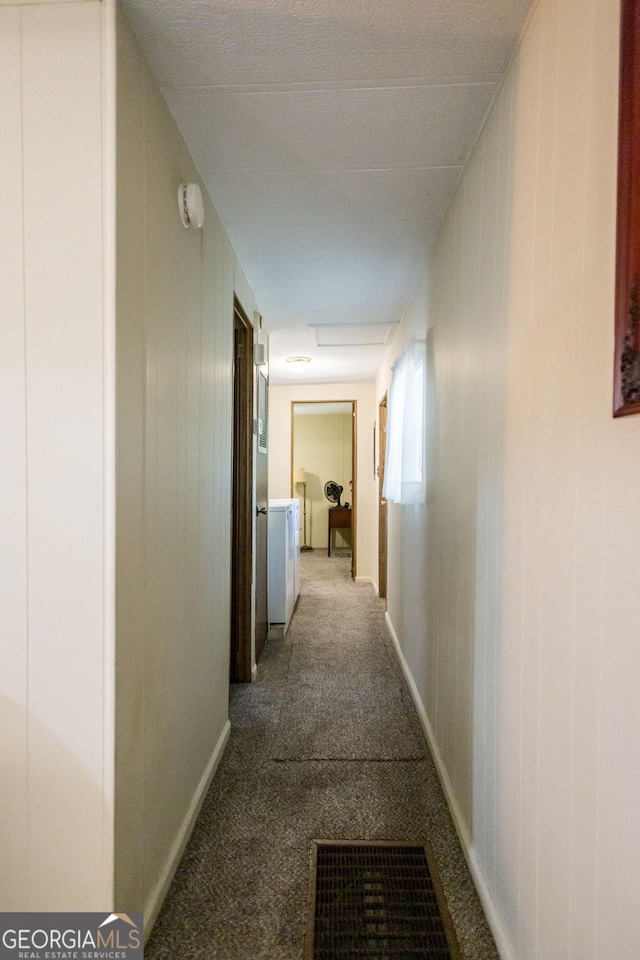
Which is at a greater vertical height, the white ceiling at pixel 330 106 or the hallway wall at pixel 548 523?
the white ceiling at pixel 330 106

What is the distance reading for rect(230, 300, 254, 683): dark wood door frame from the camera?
8.73 feet

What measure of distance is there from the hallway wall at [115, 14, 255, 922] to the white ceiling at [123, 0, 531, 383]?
0.13m

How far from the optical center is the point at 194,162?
5.23 ft

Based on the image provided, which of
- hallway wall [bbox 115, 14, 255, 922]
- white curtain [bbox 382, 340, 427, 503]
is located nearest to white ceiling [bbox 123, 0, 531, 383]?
hallway wall [bbox 115, 14, 255, 922]

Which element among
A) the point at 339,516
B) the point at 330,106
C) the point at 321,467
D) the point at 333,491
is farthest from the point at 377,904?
the point at 321,467

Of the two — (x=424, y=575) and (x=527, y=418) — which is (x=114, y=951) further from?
(x=424, y=575)

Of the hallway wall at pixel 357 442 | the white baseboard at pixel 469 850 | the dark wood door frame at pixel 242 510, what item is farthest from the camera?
the hallway wall at pixel 357 442

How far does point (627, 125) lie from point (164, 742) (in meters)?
1.68

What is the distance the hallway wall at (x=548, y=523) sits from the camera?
723 mm

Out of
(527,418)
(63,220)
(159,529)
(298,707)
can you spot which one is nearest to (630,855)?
(527,418)

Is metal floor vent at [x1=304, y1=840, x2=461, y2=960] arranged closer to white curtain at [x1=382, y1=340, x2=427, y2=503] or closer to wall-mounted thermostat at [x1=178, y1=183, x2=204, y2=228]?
white curtain at [x1=382, y1=340, x2=427, y2=503]

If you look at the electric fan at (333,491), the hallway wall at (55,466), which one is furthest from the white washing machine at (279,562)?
the electric fan at (333,491)

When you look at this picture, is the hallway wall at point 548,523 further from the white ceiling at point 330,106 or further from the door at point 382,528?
the door at point 382,528

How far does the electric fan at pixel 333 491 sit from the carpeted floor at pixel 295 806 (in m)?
4.76
